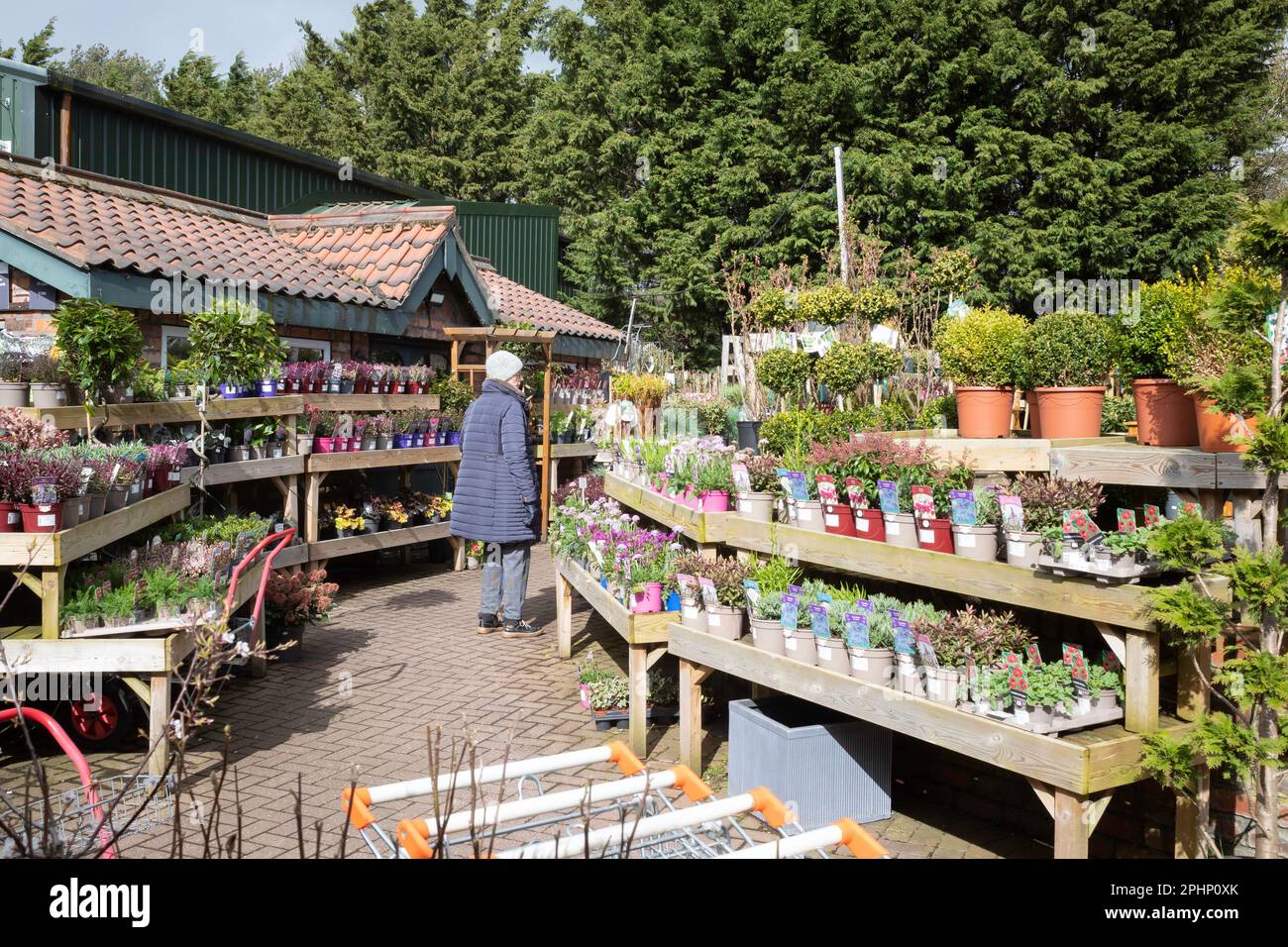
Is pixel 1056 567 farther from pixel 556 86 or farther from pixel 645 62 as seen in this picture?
pixel 556 86

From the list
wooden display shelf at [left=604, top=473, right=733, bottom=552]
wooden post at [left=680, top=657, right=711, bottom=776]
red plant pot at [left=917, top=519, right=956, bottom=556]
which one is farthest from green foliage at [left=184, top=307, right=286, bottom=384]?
red plant pot at [left=917, top=519, right=956, bottom=556]

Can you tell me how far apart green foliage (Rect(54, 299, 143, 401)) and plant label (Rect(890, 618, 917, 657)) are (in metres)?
4.71

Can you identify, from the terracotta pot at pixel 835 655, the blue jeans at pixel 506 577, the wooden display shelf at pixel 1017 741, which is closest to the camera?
the wooden display shelf at pixel 1017 741

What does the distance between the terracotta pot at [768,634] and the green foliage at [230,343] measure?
473 centimetres

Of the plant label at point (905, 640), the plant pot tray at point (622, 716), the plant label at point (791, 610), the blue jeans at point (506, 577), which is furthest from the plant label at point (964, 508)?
the blue jeans at point (506, 577)

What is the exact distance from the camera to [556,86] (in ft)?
101

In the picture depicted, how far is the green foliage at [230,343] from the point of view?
24.6 feet

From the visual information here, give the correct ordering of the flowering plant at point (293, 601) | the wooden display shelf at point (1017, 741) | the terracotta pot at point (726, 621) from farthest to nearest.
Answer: the flowering plant at point (293, 601)
the terracotta pot at point (726, 621)
the wooden display shelf at point (1017, 741)

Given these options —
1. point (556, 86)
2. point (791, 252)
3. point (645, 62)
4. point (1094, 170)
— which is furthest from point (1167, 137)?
point (556, 86)

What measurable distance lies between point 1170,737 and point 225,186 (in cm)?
1467

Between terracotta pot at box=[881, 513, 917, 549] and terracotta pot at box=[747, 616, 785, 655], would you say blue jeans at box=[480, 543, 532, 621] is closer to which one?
terracotta pot at box=[747, 616, 785, 655]

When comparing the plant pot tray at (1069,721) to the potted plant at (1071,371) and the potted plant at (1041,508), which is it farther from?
the potted plant at (1071,371)

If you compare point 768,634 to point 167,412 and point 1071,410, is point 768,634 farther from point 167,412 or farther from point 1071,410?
point 167,412

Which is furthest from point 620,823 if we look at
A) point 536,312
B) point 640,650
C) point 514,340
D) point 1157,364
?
point 536,312
